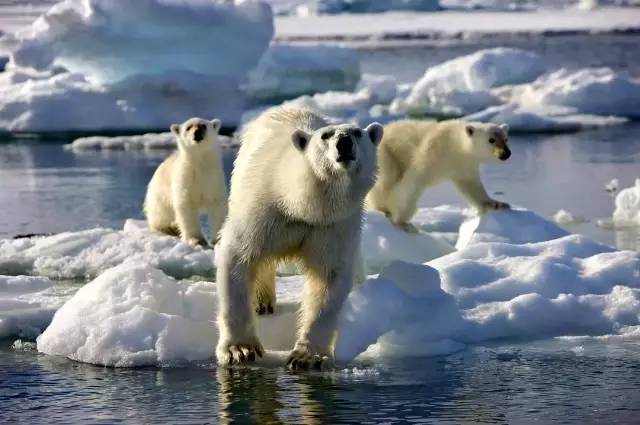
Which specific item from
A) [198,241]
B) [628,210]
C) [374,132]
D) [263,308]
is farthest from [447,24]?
[374,132]

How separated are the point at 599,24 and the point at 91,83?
1364 inches

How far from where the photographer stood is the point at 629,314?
18.6ft

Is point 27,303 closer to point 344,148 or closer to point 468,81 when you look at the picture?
point 344,148

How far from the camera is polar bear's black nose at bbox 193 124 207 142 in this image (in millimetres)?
7989

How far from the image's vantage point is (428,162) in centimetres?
809

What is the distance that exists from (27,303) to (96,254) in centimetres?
152

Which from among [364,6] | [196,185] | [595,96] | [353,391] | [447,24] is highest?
[447,24]

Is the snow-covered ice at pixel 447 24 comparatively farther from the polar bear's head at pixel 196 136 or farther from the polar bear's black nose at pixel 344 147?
the polar bear's black nose at pixel 344 147

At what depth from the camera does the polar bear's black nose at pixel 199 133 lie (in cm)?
799

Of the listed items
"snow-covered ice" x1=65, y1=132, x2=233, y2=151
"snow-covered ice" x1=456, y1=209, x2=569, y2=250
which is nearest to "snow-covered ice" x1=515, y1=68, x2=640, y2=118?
"snow-covered ice" x1=65, y1=132, x2=233, y2=151

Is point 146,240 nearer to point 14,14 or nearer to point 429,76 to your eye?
point 429,76

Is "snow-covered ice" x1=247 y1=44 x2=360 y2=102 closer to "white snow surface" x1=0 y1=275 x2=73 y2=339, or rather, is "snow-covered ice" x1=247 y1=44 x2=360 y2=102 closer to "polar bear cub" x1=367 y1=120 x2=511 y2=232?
"polar bear cub" x1=367 y1=120 x2=511 y2=232

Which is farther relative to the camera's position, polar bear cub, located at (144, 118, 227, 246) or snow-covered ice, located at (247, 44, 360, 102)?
snow-covered ice, located at (247, 44, 360, 102)

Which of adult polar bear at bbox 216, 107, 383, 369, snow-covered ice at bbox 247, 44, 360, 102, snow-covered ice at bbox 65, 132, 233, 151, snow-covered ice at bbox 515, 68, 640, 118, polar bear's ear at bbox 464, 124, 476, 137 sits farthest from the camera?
snow-covered ice at bbox 247, 44, 360, 102
